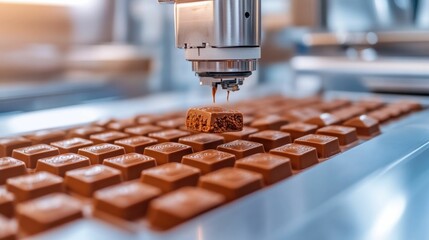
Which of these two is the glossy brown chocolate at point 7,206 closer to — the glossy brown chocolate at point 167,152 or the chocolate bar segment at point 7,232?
the chocolate bar segment at point 7,232

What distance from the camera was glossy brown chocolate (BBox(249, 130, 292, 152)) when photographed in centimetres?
65

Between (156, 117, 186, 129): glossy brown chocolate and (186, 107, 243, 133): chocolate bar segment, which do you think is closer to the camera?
(186, 107, 243, 133): chocolate bar segment

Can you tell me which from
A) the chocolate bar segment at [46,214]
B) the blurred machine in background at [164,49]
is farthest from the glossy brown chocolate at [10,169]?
the blurred machine in background at [164,49]

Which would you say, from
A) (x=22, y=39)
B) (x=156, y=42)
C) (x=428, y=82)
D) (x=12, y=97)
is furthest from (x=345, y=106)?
(x=22, y=39)

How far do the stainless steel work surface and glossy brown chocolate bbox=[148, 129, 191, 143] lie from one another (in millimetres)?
229

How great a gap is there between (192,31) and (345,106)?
52 centimetres

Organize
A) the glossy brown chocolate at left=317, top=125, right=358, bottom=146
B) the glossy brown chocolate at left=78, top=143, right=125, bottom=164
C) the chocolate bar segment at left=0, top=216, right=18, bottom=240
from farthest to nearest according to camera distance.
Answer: the glossy brown chocolate at left=317, top=125, right=358, bottom=146, the glossy brown chocolate at left=78, top=143, right=125, bottom=164, the chocolate bar segment at left=0, top=216, right=18, bottom=240

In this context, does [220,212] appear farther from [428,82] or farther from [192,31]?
[428,82]

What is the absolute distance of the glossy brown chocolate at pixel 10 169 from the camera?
1.69 feet

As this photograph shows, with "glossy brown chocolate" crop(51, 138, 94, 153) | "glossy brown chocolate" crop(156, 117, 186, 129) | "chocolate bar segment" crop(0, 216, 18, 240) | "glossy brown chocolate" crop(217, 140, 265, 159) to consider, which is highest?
"glossy brown chocolate" crop(156, 117, 186, 129)

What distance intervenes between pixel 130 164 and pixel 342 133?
0.32 meters

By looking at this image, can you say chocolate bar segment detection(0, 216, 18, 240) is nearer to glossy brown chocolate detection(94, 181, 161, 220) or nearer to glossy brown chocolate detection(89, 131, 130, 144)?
glossy brown chocolate detection(94, 181, 161, 220)

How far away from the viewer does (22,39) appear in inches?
68.4

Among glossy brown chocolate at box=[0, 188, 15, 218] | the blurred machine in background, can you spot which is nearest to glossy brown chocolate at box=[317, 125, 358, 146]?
glossy brown chocolate at box=[0, 188, 15, 218]
